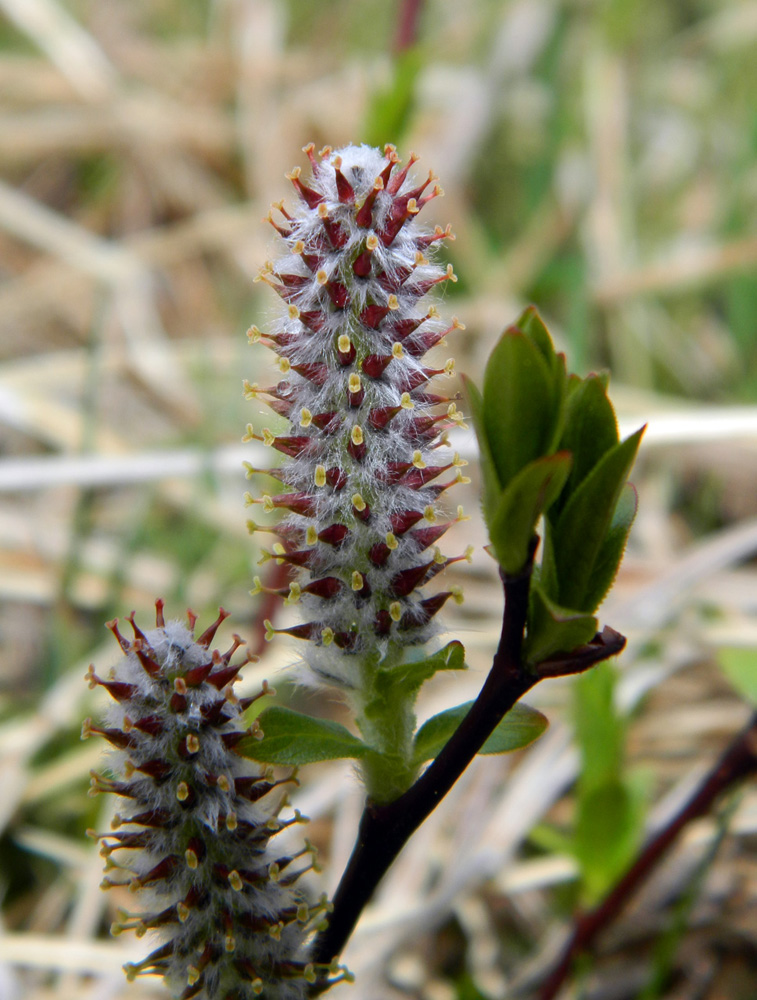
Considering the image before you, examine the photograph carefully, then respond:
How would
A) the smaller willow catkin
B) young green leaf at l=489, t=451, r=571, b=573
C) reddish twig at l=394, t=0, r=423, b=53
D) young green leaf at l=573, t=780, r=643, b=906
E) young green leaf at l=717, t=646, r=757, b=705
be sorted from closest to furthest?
young green leaf at l=489, t=451, r=571, b=573
the smaller willow catkin
young green leaf at l=717, t=646, r=757, b=705
young green leaf at l=573, t=780, r=643, b=906
reddish twig at l=394, t=0, r=423, b=53

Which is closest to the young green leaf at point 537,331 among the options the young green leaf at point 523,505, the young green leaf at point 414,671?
the young green leaf at point 523,505

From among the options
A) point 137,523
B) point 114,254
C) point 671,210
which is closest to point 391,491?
point 137,523

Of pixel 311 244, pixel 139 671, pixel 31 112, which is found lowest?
pixel 139 671

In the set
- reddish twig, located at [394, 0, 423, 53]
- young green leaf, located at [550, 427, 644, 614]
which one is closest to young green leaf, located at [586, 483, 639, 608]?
young green leaf, located at [550, 427, 644, 614]

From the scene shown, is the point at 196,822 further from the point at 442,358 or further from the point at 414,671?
the point at 442,358

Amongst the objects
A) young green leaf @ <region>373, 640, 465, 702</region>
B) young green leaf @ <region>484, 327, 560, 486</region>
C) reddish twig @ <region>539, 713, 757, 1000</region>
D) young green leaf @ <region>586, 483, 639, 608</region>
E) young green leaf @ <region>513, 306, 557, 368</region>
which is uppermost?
young green leaf @ <region>513, 306, 557, 368</region>

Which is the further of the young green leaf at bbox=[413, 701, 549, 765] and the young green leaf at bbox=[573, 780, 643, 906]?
the young green leaf at bbox=[573, 780, 643, 906]

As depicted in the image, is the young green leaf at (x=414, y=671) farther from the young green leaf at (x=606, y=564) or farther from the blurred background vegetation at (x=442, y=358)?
the blurred background vegetation at (x=442, y=358)

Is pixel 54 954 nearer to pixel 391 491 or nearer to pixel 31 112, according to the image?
pixel 391 491

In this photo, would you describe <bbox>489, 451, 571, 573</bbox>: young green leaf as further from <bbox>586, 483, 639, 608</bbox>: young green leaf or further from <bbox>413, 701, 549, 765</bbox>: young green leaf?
<bbox>413, 701, 549, 765</bbox>: young green leaf
